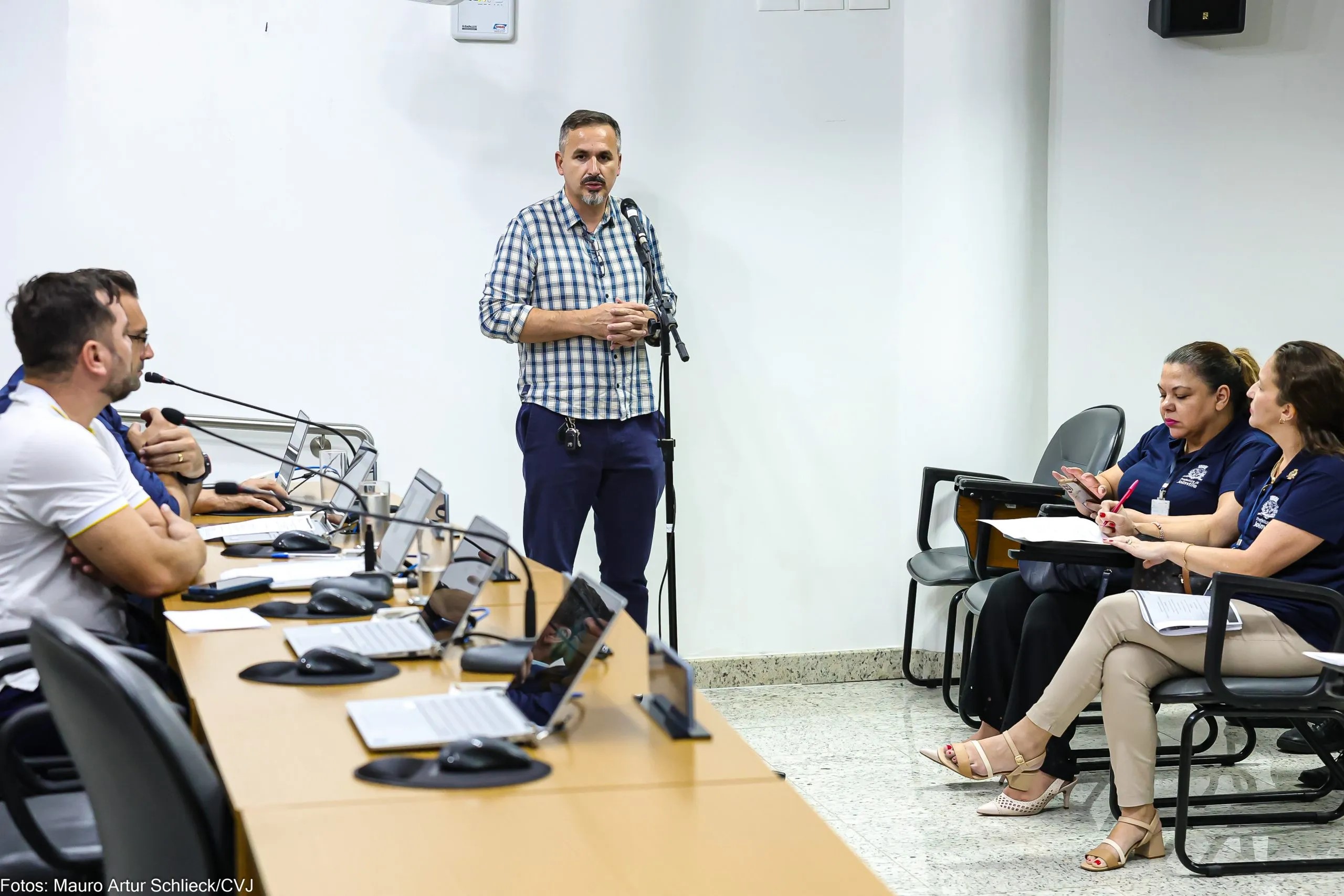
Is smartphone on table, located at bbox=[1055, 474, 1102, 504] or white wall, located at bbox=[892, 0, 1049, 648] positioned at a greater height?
white wall, located at bbox=[892, 0, 1049, 648]

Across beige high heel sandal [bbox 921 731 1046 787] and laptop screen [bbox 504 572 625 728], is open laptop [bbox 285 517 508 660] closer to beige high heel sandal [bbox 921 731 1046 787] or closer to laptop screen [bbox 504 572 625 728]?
laptop screen [bbox 504 572 625 728]

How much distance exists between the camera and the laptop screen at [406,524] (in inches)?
99.0

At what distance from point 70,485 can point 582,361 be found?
68.6 inches

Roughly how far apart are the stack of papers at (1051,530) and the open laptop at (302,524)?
165 cm

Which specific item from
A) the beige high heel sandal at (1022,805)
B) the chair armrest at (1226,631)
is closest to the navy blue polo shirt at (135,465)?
the beige high heel sandal at (1022,805)

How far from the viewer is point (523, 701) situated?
5.77 ft

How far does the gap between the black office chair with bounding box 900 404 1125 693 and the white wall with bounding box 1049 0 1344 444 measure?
13.9 inches

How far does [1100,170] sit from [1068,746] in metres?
2.15

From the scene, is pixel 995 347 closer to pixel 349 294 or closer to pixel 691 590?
pixel 691 590

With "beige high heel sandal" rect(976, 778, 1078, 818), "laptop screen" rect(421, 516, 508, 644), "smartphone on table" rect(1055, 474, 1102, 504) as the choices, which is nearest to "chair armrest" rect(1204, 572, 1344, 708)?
"beige high heel sandal" rect(976, 778, 1078, 818)

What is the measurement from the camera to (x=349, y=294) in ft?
13.7

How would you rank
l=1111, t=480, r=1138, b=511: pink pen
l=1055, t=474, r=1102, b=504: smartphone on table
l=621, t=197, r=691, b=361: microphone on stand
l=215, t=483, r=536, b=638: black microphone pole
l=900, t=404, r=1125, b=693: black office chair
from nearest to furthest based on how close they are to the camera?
l=215, t=483, r=536, b=638: black microphone pole < l=1111, t=480, r=1138, b=511: pink pen < l=1055, t=474, r=1102, b=504: smartphone on table < l=621, t=197, r=691, b=361: microphone on stand < l=900, t=404, r=1125, b=693: black office chair

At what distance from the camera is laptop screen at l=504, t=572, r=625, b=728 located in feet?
5.45

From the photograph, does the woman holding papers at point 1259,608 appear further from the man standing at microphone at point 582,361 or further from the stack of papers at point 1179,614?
the man standing at microphone at point 582,361
